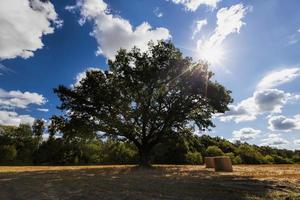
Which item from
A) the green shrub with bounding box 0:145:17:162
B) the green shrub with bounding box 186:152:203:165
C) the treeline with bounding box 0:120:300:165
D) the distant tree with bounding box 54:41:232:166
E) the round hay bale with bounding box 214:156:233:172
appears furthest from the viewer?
the green shrub with bounding box 0:145:17:162

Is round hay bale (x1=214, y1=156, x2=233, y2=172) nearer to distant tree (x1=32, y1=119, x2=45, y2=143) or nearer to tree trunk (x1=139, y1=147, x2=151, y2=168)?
tree trunk (x1=139, y1=147, x2=151, y2=168)

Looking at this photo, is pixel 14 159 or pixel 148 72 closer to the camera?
pixel 148 72

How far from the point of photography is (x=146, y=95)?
2925 centimetres

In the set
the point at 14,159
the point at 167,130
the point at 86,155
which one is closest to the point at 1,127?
the point at 14,159

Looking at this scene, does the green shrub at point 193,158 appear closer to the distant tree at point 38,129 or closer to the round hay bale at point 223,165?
the round hay bale at point 223,165

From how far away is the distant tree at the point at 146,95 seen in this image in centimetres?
2870

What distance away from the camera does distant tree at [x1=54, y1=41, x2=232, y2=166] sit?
94.2 feet

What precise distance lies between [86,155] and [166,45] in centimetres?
4514

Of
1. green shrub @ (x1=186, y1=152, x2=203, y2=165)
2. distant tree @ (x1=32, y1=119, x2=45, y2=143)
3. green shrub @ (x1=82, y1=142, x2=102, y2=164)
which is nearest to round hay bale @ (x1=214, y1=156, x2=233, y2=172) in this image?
green shrub @ (x1=186, y1=152, x2=203, y2=165)

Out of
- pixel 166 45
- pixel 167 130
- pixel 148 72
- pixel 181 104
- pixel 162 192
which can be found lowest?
pixel 162 192

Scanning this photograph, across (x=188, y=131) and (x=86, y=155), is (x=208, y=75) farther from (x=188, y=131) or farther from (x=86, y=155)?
(x=86, y=155)

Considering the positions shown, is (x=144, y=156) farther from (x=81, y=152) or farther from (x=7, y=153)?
(x=7, y=153)

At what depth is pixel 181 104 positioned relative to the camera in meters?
29.2

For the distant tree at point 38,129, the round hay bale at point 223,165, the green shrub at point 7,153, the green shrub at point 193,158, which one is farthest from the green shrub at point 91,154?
the round hay bale at point 223,165
